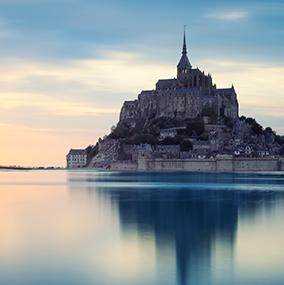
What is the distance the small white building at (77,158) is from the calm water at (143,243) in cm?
9760

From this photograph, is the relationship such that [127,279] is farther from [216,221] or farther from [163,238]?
[216,221]

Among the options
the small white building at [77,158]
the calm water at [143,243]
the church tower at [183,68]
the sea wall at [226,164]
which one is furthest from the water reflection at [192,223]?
the small white building at [77,158]

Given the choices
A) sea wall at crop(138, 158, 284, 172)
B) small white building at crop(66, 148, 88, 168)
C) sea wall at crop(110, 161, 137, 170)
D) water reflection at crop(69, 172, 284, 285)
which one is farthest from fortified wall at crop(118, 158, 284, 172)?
water reflection at crop(69, 172, 284, 285)

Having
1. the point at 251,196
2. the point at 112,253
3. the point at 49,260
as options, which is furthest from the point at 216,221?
the point at 251,196

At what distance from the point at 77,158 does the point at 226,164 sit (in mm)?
45527

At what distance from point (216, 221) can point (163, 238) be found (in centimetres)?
539

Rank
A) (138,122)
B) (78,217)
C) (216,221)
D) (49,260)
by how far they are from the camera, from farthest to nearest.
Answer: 1. (138,122)
2. (78,217)
3. (216,221)
4. (49,260)

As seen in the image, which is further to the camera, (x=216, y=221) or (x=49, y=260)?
(x=216, y=221)

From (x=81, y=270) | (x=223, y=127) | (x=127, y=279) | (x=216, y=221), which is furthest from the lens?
(x=223, y=127)

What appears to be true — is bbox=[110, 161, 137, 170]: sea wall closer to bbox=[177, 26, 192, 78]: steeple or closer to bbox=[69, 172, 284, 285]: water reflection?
bbox=[177, 26, 192, 78]: steeple

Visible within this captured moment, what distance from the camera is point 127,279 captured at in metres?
13.7

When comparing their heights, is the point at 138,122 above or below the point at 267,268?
above

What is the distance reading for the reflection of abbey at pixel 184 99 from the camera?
102 metres

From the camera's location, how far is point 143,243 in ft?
60.2
